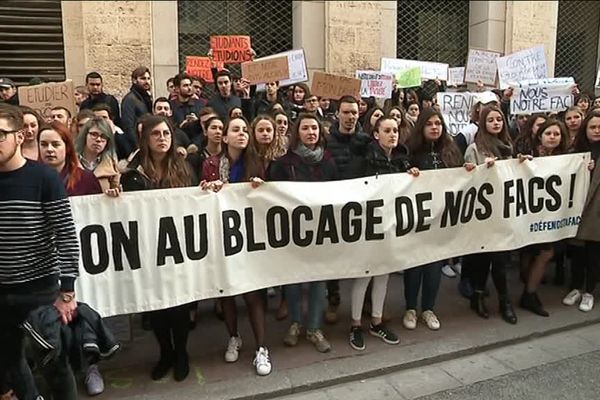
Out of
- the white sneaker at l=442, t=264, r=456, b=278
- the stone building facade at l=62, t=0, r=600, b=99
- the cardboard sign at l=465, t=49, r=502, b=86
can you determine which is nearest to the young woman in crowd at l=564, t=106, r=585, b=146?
the white sneaker at l=442, t=264, r=456, b=278

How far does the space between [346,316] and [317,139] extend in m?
1.63

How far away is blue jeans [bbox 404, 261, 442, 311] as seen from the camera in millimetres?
4590

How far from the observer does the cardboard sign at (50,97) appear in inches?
200

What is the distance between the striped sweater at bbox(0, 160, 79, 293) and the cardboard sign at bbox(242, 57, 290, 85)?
160 inches

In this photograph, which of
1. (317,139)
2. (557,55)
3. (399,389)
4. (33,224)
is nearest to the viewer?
(33,224)

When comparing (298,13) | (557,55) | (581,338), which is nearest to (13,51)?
(298,13)

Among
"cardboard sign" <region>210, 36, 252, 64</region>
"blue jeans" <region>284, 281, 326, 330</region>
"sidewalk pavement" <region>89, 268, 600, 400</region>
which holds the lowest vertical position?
"sidewalk pavement" <region>89, 268, 600, 400</region>

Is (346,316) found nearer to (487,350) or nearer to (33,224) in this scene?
(487,350)

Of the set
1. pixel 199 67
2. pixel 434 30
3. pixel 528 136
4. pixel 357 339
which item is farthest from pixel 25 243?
pixel 434 30

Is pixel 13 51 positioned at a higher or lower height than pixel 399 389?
higher

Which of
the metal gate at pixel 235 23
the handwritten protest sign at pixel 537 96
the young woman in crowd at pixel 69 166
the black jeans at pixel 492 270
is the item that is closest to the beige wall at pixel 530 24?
the metal gate at pixel 235 23

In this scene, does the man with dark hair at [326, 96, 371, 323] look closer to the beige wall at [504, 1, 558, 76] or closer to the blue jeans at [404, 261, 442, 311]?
the blue jeans at [404, 261, 442, 311]

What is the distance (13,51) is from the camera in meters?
8.30

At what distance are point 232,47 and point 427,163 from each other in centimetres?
392
